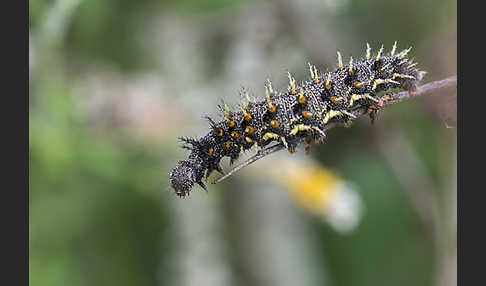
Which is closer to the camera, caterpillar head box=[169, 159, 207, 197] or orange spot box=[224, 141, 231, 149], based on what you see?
caterpillar head box=[169, 159, 207, 197]

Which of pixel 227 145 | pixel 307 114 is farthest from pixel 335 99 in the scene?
pixel 227 145

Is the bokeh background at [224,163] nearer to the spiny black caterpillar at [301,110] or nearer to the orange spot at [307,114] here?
the spiny black caterpillar at [301,110]

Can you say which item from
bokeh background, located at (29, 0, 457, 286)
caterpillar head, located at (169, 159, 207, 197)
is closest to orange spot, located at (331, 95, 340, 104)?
caterpillar head, located at (169, 159, 207, 197)

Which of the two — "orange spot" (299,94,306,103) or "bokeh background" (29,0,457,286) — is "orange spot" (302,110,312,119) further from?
"bokeh background" (29,0,457,286)

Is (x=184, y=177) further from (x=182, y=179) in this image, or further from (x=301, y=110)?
(x=301, y=110)

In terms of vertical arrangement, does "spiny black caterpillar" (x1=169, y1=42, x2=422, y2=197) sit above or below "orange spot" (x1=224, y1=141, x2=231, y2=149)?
above

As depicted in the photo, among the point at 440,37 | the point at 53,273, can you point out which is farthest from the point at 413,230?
the point at 53,273

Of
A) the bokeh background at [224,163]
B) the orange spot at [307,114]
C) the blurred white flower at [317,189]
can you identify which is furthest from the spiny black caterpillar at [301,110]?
the blurred white flower at [317,189]
